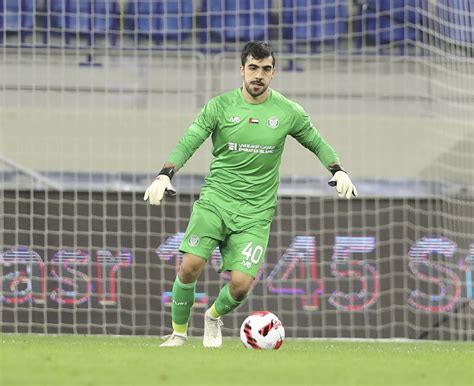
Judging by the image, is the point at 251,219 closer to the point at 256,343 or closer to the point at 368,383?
the point at 256,343

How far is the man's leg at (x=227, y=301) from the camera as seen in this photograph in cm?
764

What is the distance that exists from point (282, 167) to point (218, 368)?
25.6ft

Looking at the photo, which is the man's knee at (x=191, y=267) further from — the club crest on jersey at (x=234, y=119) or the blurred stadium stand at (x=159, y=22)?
the blurred stadium stand at (x=159, y=22)

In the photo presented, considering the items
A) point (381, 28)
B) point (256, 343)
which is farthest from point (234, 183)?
point (381, 28)

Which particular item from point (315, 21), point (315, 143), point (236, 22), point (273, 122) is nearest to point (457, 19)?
point (315, 21)

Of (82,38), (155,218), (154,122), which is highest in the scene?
(82,38)

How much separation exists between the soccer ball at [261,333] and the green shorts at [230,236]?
13.4 inches

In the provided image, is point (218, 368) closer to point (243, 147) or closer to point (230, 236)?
point (230, 236)

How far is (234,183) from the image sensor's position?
7730 millimetres

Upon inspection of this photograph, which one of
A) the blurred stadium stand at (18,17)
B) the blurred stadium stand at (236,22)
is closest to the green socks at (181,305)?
the blurred stadium stand at (18,17)

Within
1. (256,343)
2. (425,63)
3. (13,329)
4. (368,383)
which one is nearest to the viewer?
(368,383)

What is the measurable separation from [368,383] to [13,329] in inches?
280

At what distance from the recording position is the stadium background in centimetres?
1162

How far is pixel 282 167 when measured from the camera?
13.2 meters
